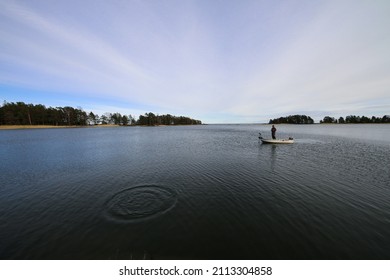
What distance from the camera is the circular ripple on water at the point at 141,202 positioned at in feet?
31.3

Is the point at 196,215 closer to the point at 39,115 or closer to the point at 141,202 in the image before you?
the point at 141,202

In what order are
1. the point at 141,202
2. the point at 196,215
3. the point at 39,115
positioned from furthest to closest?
1. the point at 39,115
2. the point at 141,202
3. the point at 196,215

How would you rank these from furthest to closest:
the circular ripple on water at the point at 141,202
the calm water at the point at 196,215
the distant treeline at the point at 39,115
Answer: the distant treeline at the point at 39,115 → the circular ripple on water at the point at 141,202 → the calm water at the point at 196,215

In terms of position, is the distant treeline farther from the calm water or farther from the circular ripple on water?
the circular ripple on water

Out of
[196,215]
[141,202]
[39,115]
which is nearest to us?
[196,215]

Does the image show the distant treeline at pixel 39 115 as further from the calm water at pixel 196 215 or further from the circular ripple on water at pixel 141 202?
the circular ripple on water at pixel 141 202

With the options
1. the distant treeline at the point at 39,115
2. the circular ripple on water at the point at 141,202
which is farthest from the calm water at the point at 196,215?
the distant treeline at the point at 39,115

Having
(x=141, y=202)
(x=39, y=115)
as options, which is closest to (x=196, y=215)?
(x=141, y=202)

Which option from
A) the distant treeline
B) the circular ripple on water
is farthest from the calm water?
the distant treeline

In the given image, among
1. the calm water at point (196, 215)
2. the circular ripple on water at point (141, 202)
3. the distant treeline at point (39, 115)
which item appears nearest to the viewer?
the calm water at point (196, 215)

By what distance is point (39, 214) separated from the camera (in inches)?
380

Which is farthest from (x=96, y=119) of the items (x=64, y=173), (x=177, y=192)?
(x=177, y=192)

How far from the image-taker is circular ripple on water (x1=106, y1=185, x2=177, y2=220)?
9.55 meters

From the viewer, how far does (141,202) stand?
10.9 metres
